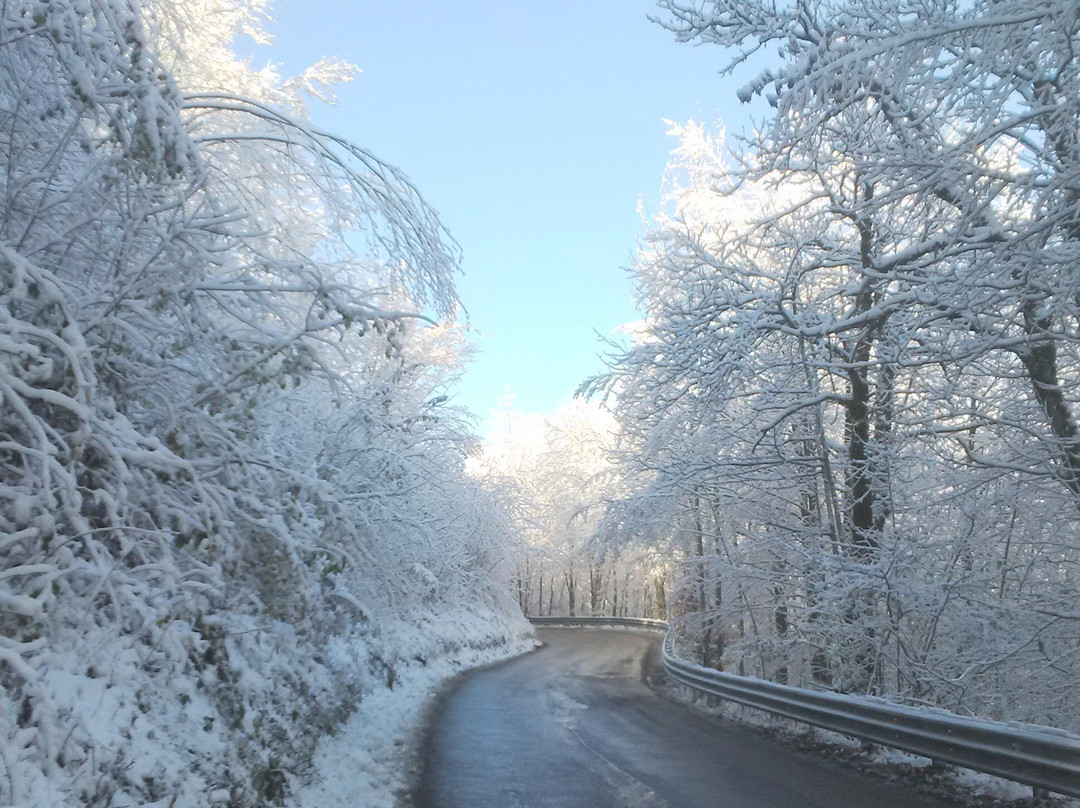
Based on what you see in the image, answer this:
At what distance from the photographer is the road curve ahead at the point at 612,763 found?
6.92 m

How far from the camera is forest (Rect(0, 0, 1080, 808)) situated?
4.63 meters

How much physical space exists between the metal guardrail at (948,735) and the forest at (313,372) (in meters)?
1.30

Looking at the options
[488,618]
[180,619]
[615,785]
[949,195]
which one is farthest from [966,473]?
[488,618]

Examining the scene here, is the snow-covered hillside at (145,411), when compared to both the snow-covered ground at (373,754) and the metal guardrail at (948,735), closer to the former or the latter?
the snow-covered ground at (373,754)

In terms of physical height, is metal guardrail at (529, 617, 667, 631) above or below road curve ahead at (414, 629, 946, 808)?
above

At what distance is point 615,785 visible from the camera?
752cm

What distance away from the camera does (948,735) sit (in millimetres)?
6582

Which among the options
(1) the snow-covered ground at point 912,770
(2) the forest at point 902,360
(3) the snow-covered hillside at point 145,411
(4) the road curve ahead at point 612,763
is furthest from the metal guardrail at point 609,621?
(3) the snow-covered hillside at point 145,411

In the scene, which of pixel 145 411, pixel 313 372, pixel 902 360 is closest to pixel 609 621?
pixel 902 360

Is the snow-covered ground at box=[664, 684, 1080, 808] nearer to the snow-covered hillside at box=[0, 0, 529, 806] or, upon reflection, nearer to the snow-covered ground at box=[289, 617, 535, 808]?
the snow-covered ground at box=[289, 617, 535, 808]

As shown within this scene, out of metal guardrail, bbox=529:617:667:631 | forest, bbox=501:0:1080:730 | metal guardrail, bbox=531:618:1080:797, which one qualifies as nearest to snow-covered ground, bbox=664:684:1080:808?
metal guardrail, bbox=531:618:1080:797

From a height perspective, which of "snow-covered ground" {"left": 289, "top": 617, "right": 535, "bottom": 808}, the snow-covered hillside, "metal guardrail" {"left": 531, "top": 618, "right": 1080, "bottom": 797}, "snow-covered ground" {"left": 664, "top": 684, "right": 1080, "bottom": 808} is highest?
the snow-covered hillside

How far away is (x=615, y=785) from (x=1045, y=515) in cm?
530

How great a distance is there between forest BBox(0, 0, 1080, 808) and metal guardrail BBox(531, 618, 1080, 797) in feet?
4.27
